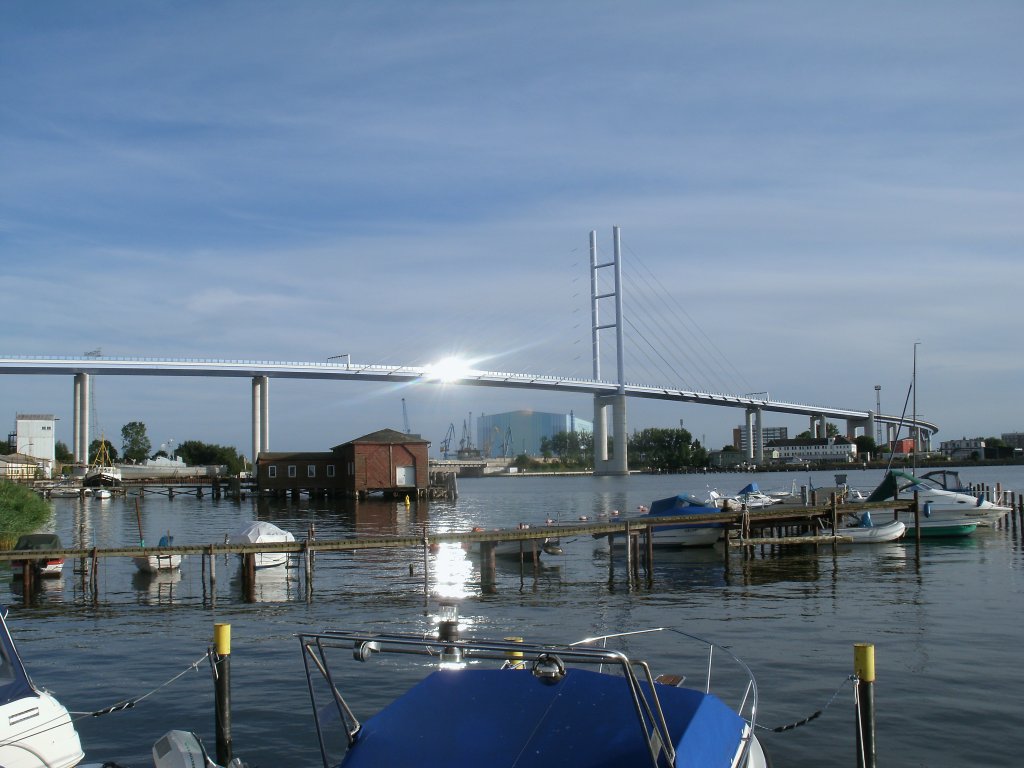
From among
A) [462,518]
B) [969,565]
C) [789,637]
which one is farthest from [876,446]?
[789,637]

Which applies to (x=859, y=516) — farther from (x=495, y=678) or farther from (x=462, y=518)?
(x=495, y=678)

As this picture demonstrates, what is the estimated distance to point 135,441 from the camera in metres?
157

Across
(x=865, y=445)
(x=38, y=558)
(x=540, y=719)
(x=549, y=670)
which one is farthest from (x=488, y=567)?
(x=865, y=445)

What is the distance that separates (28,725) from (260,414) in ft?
340

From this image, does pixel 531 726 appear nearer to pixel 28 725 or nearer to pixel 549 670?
pixel 549 670

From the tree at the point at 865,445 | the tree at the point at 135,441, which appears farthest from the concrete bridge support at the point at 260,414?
the tree at the point at 865,445

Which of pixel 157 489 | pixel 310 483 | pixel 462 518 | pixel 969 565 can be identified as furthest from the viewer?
pixel 157 489

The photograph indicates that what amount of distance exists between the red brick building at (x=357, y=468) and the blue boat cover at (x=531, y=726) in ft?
224

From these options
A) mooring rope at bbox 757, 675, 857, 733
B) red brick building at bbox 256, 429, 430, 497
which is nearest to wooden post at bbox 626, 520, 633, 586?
mooring rope at bbox 757, 675, 857, 733

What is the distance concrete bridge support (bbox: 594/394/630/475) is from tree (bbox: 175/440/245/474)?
181ft

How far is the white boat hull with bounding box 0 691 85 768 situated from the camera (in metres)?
7.12

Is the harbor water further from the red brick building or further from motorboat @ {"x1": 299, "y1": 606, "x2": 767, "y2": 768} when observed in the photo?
the red brick building

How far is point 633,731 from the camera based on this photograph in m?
5.98

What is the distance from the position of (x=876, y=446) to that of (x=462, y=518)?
16256 cm
